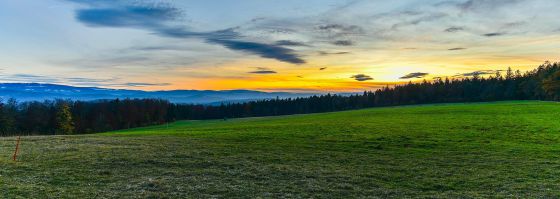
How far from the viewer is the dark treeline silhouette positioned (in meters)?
110

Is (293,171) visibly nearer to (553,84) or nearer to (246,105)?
(553,84)

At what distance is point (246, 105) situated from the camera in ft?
599

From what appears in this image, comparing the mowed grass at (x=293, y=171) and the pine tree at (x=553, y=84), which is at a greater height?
the pine tree at (x=553, y=84)

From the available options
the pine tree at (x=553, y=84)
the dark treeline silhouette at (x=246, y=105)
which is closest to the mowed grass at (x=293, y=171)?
the dark treeline silhouette at (x=246, y=105)

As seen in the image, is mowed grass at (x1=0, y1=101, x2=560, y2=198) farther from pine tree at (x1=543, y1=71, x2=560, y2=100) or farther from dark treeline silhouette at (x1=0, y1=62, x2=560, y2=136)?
pine tree at (x1=543, y1=71, x2=560, y2=100)

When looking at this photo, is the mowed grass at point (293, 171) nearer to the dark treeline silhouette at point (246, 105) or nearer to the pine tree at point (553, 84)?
the dark treeline silhouette at point (246, 105)

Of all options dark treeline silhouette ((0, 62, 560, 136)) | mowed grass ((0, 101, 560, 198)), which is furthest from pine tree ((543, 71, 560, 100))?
mowed grass ((0, 101, 560, 198))

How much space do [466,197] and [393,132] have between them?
28.7 metres

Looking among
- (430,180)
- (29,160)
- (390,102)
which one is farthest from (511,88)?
(29,160)

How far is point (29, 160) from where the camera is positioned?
2139cm

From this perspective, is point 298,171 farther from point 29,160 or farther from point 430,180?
point 29,160

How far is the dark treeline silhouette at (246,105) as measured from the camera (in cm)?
10950

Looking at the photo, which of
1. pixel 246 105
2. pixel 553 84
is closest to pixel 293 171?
pixel 553 84

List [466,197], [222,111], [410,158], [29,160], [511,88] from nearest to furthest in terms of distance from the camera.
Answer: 1. [466,197]
2. [29,160]
3. [410,158]
4. [511,88]
5. [222,111]
